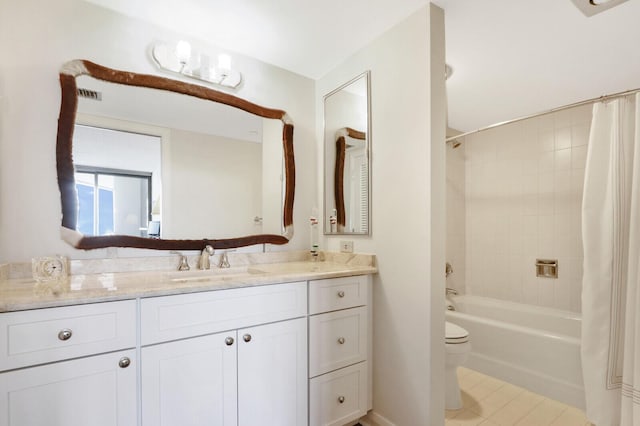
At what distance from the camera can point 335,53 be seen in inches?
79.3

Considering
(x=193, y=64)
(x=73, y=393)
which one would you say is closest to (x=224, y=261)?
(x=73, y=393)

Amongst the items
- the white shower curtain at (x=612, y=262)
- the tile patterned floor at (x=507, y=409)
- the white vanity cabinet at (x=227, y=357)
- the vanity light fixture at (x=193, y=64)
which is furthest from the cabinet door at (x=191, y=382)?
the white shower curtain at (x=612, y=262)

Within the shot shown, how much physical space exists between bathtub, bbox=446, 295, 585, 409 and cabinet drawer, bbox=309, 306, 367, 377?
136 cm

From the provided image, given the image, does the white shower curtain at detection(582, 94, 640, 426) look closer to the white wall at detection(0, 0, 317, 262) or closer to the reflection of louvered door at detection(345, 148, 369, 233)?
the reflection of louvered door at detection(345, 148, 369, 233)

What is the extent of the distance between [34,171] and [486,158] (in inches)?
150

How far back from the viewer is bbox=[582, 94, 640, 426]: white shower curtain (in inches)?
59.1

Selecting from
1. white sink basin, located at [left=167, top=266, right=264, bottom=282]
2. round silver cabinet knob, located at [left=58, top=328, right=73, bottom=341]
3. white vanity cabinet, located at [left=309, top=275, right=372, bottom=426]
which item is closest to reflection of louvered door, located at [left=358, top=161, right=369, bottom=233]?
white vanity cabinet, located at [left=309, top=275, right=372, bottom=426]

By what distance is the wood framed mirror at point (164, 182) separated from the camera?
1.46m

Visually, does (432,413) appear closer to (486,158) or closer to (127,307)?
(127,307)

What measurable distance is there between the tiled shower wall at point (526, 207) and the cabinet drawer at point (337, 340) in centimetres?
220

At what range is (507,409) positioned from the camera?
1948mm

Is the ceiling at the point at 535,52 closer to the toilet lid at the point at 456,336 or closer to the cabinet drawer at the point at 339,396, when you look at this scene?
the toilet lid at the point at 456,336

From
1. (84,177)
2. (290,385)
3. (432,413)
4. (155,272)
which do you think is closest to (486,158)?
(432,413)

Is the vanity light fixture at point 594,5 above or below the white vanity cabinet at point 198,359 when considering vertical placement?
above
